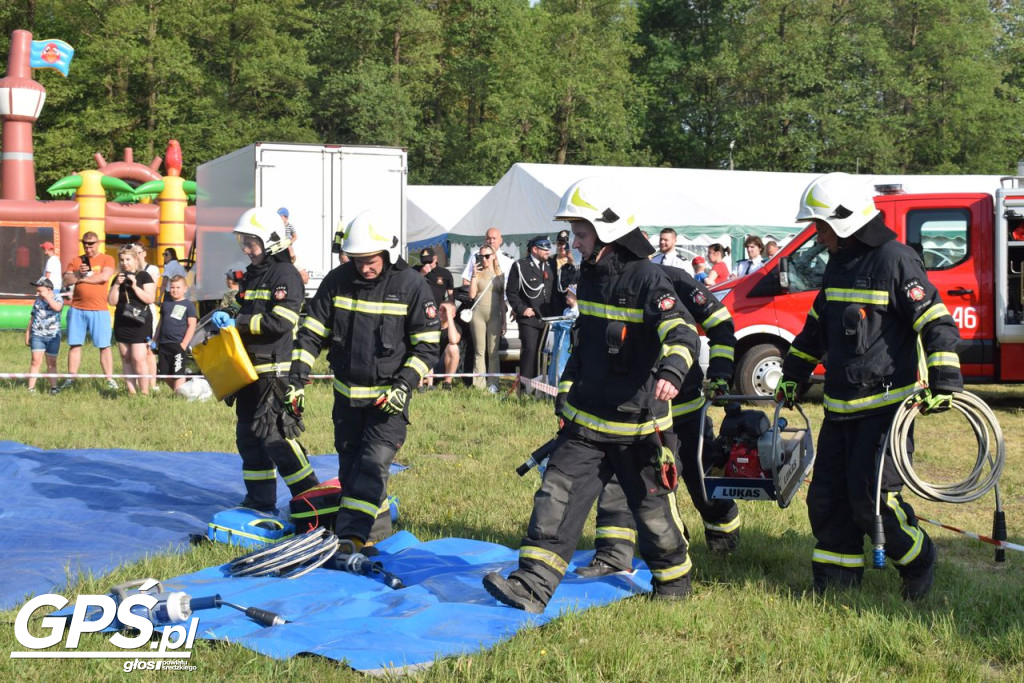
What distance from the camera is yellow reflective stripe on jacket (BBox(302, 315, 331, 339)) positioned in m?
6.73

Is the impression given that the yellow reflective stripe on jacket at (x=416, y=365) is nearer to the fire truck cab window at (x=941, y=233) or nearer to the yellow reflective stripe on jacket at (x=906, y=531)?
the yellow reflective stripe on jacket at (x=906, y=531)

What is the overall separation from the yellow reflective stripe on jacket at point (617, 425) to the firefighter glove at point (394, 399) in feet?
4.43

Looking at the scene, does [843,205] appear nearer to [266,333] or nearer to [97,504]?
[266,333]

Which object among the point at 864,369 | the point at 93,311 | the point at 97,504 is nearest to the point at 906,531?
the point at 864,369

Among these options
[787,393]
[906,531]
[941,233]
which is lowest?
[906,531]

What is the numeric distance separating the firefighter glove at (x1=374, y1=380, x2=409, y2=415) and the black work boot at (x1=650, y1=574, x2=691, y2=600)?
1.84m

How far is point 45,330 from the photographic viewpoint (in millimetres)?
13703

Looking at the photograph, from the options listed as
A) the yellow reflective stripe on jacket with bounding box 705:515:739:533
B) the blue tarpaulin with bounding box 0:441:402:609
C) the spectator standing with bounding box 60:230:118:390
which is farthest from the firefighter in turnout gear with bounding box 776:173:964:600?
the spectator standing with bounding box 60:230:118:390

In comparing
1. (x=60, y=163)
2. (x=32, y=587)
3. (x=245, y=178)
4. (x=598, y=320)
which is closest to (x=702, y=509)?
(x=598, y=320)

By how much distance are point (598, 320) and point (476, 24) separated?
142ft

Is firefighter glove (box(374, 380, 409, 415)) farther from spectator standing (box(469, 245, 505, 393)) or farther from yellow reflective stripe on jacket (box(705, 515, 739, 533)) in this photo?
spectator standing (box(469, 245, 505, 393))

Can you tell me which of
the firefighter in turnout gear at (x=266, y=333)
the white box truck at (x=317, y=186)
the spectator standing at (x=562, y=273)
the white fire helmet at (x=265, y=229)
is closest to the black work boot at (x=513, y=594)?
the firefighter in turnout gear at (x=266, y=333)

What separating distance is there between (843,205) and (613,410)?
1.54 m

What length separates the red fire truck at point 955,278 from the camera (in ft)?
39.3
